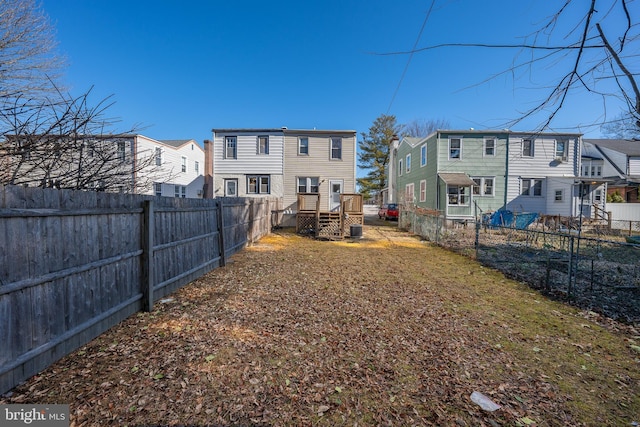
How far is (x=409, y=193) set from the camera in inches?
904

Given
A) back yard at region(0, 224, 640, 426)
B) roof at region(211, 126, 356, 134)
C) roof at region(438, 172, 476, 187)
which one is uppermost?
roof at region(211, 126, 356, 134)

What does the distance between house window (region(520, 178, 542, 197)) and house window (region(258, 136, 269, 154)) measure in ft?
55.2

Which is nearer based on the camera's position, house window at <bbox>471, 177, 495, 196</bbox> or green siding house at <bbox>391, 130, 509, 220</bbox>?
green siding house at <bbox>391, 130, 509, 220</bbox>

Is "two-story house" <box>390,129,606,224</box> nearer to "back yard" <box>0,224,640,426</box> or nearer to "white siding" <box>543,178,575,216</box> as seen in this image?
"white siding" <box>543,178,575,216</box>

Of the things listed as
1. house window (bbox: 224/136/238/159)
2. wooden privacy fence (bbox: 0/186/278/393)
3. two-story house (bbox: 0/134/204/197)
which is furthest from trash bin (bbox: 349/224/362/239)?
house window (bbox: 224/136/238/159)

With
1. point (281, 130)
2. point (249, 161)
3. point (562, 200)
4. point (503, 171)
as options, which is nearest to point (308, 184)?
point (281, 130)

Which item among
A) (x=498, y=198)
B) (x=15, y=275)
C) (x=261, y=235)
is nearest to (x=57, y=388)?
(x=15, y=275)

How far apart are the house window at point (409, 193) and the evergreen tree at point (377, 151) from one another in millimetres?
15660

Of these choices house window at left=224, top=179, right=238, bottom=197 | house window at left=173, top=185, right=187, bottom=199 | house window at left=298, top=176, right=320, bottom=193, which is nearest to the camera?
house window at left=298, top=176, right=320, bottom=193

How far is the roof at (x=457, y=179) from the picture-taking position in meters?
16.7

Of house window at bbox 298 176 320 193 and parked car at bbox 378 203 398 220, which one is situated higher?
house window at bbox 298 176 320 193

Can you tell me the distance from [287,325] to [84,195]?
9.87ft

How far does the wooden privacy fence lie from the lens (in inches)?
97.2

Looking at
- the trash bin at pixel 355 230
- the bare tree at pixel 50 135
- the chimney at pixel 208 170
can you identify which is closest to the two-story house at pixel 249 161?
the trash bin at pixel 355 230
